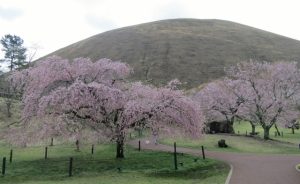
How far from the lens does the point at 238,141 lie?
42125 millimetres

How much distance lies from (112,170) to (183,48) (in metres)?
113

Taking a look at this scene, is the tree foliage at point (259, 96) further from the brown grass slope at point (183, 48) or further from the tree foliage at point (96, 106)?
the brown grass slope at point (183, 48)

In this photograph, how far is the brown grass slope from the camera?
116 meters

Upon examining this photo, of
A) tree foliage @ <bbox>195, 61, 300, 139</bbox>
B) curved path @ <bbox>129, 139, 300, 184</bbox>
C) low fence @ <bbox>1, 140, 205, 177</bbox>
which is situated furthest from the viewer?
tree foliage @ <bbox>195, 61, 300, 139</bbox>

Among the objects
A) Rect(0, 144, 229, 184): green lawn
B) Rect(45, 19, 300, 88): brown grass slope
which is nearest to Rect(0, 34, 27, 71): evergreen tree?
Rect(45, 19, 300, 88): brown grass slope

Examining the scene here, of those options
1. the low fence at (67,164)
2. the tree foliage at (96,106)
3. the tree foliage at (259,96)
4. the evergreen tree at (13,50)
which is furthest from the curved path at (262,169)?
the evergreen tree at (13,50)

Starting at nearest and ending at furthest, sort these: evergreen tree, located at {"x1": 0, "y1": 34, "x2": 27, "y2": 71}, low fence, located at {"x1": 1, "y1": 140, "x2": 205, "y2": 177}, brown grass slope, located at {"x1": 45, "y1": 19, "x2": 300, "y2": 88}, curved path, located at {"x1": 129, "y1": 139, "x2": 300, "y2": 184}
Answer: curved path, located at {"x1": 129, "y1": 139, "x2": 300, "y2": 184}, low fence, located at {"x1": 1, "y1": 140, "x2": 205, "y2": 177}, evergreen tree, located at {"x1": 0, "y1": 34, "x2": 27, "y2": 71}, brown grass slope, located at {"x1": 45, "y1": 19, "x2": 300, "y2": 88}

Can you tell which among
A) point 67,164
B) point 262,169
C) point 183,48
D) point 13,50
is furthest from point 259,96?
point 183,48

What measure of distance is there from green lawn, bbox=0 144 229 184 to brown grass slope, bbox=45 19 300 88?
255 ft

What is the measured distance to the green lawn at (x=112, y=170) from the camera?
20281 millimetres

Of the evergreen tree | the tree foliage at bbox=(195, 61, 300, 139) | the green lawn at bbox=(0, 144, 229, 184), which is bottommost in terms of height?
the green lawn at bbox=(0, 144, 229, 184)

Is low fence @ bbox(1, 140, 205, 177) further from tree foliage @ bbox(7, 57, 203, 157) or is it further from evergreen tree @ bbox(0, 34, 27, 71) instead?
evergreen tree @ bbox(0, 34, 27, 71)

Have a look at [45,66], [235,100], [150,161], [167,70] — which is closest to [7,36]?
[167,70]

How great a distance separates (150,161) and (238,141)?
60.0ft
